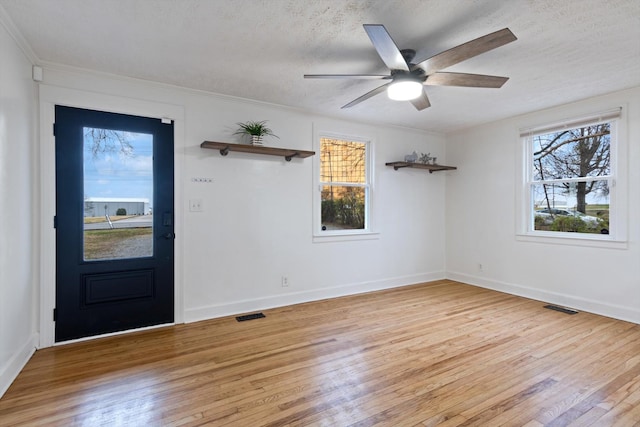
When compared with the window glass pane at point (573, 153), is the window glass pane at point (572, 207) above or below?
below

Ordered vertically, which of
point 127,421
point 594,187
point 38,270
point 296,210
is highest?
point 594,187

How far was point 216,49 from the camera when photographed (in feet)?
8.73

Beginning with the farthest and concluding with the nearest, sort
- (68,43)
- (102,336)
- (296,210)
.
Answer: (296,210)
(102,336)
(68,43)

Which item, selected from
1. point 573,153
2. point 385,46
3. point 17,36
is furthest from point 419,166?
point 17,36

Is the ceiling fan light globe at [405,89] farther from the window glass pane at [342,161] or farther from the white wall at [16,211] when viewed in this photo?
the white wall at [16,211]

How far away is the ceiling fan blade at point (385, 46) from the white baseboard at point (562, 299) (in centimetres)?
354

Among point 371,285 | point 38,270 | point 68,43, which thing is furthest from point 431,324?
point 68,43

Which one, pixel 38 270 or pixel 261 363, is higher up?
pixel 38 270

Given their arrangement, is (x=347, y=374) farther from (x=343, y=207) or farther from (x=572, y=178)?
(x=572, y=178)

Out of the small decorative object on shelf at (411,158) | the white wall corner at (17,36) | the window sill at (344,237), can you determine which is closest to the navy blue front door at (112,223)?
the white wall corner at (17,36)

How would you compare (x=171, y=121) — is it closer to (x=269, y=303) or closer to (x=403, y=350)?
(x=269, y=303)

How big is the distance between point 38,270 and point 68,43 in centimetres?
190

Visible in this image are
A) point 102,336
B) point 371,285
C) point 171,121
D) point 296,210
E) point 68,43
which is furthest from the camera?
point 371,285

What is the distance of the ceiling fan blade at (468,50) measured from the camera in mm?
1905
